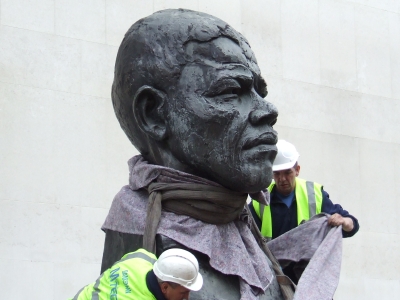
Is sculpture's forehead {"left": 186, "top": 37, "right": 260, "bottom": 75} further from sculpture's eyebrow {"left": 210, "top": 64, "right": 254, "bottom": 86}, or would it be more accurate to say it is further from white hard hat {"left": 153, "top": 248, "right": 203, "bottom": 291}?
white hard hat {"left": 153, "top": 248, "right": 203, "bottom": 291}

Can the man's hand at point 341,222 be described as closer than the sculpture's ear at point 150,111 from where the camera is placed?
No

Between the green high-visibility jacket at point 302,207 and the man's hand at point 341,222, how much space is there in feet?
1.79

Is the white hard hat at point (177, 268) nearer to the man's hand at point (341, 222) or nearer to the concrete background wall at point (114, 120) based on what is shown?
the man's hand at point (341, 222)

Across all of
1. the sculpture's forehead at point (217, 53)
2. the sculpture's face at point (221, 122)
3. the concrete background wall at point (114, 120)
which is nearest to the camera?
the sculpture's face at point (221, 122)

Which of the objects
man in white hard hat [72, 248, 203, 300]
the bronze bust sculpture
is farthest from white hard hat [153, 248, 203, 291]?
the bronze bust sculpture

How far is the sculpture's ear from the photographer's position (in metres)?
5.90

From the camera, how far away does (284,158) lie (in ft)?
24.5

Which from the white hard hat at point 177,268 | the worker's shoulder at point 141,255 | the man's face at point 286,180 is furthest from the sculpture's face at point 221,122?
the man's face at point 286,180

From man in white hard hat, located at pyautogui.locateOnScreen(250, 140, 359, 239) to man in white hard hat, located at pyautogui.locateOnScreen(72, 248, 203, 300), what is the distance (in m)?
1.91

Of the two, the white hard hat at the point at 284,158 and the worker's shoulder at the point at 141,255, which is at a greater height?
the white hard hat at the point at 284,158

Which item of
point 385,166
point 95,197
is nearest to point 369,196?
point 385,166

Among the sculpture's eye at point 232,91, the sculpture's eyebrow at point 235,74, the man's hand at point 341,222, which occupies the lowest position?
the man's hand at point 341,222

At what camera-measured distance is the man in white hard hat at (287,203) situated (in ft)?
23.6

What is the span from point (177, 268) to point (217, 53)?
1260 millimetres
